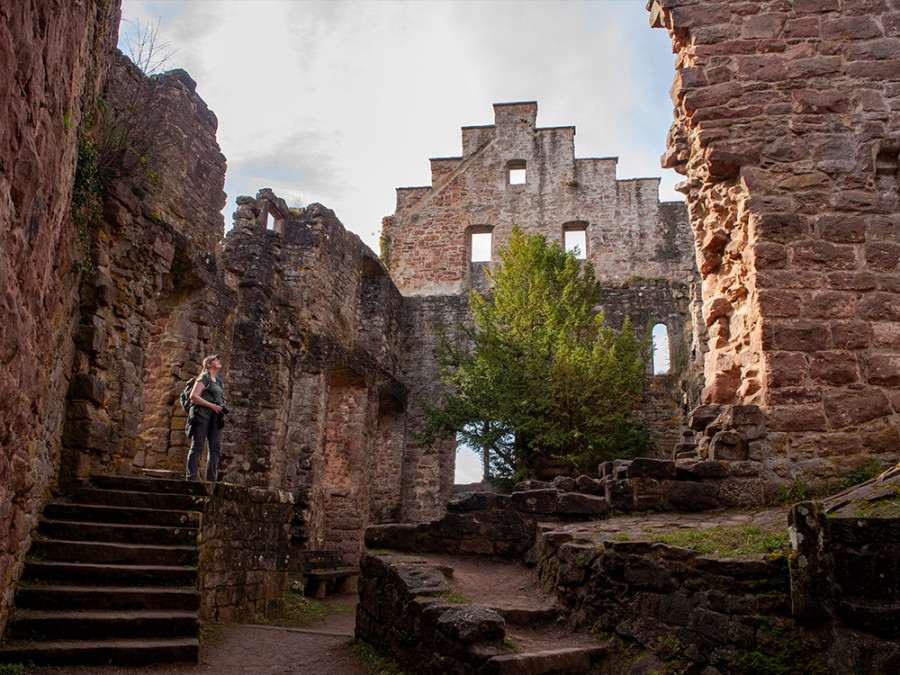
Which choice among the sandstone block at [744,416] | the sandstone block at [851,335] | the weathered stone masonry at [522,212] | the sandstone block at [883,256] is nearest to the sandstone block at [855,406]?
the sandstone block at [851,335]

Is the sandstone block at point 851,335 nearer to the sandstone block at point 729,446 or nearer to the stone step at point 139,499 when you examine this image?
the sandstone block at point 729,446

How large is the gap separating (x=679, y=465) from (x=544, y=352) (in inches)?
300

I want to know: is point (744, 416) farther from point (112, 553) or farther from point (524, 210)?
point (524, 210)

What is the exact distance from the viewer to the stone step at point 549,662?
12.4ft

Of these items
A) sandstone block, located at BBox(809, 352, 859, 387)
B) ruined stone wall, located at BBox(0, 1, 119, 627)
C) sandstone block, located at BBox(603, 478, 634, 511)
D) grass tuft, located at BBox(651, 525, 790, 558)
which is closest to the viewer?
ruined stone wall, located at BBox(0, 1, 119, 627)

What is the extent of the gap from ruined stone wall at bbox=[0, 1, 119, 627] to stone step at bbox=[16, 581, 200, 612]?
0.23 metres

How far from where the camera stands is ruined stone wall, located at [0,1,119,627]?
291cm

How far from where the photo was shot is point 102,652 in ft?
16.7

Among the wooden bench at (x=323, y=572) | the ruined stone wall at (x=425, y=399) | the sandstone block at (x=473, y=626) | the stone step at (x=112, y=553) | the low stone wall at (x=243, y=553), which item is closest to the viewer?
the sandstone block at (x=473, y=626)

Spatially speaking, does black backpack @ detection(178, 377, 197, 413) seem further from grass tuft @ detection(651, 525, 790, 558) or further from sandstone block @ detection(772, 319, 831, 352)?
sandstone block @ detection(772, 319, 831, 352)

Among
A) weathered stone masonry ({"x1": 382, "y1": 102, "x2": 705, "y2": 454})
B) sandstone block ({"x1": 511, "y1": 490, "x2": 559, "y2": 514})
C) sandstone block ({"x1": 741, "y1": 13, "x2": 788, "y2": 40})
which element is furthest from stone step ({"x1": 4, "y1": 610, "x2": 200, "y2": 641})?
weathered stone masonry ({"x1": 382, "y1": 102, "x2": 705, "y2": 454})

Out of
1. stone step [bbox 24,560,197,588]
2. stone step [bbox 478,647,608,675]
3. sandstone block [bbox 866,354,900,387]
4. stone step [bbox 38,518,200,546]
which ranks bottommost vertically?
stone step [bbox 478,647,608,675]

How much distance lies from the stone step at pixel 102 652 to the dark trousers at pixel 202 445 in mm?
2698

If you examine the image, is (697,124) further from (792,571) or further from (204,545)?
(204,545)
